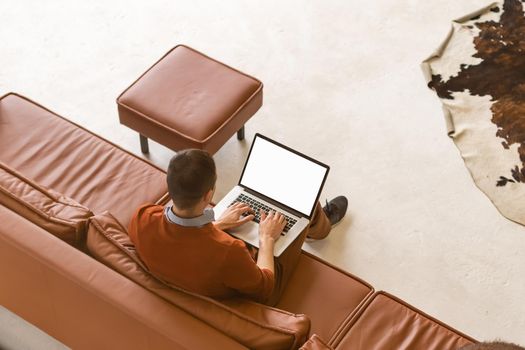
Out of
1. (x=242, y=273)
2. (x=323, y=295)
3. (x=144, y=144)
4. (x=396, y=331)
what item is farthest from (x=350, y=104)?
(x=242, y=273)

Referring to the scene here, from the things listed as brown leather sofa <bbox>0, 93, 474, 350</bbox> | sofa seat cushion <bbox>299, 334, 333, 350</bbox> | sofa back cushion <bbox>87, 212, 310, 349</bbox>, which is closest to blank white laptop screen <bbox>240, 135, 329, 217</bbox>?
brown leather sofa <bbox>0, 93, 474, 350</bbox>

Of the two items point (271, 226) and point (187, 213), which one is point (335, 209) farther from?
point (187, 213)

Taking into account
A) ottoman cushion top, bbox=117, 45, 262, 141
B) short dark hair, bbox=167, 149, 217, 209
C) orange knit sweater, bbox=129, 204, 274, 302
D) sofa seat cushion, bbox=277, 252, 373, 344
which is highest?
short dark hair, bbox=167, 149, 217, 209

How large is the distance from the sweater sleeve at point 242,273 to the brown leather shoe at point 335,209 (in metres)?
1.18

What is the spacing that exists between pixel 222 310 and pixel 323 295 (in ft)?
2.17

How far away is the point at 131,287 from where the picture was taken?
2.36 metres

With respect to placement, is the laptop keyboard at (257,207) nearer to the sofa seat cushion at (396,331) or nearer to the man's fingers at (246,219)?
the man's fingers at (246,219)

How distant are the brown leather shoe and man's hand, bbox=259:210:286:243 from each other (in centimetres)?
75

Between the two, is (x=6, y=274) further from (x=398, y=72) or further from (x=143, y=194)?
(x=398, y=72)

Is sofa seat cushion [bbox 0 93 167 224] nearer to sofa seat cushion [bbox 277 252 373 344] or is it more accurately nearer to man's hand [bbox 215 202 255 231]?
man's hand [bbox 215 202 255 231]

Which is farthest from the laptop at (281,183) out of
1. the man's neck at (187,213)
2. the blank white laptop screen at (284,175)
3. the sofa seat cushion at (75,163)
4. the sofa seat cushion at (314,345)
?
the sofa seat cushion at (314,345)

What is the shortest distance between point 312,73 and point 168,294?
2.39 metres

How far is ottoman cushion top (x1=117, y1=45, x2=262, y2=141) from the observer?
3.60 metres

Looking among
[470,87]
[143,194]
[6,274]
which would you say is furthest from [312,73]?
[6,274]
